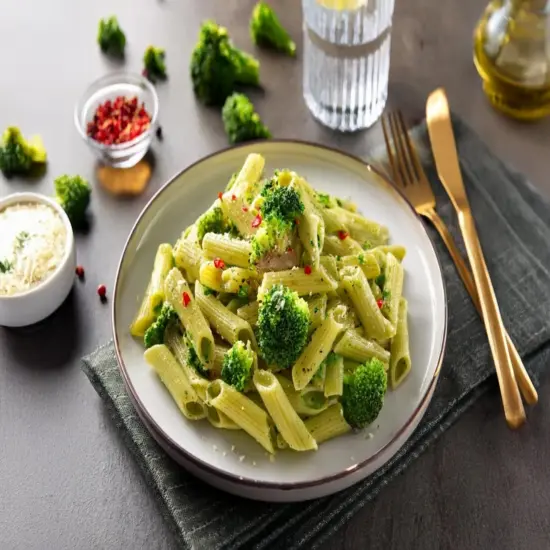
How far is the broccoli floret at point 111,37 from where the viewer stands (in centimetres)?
297

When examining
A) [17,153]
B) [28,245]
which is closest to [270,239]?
[28,245]

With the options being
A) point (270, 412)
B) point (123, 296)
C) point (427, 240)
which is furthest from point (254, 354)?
point (427, 240)

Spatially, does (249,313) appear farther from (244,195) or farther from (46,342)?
(46,342)

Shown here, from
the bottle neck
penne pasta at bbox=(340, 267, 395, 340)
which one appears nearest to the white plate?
penne pasta at bbox=(340, 267, 395, 340)

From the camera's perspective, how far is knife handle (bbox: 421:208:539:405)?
2178 millimetres

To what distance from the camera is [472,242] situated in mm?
2377

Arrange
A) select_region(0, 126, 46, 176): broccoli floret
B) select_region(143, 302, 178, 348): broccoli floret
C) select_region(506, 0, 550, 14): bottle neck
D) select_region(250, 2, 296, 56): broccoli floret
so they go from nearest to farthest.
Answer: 1. select_region(143, 302, 178, 348): broccoli floret
2. select_region(506, 0, 550, 14): bottle neck
3. select_region(0, 126, 46, 176): broccoli floret
4. select_region(250, 2, 296, 56): broccoli floret

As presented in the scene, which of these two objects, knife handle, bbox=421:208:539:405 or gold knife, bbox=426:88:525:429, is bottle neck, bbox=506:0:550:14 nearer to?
gold knife, bbox=426:88:525:429

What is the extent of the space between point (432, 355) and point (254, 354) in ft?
1.56

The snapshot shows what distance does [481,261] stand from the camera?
7.63ft

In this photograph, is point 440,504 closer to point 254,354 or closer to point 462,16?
point 254,354

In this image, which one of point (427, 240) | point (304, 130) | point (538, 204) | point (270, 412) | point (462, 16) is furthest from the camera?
point (462, 16)

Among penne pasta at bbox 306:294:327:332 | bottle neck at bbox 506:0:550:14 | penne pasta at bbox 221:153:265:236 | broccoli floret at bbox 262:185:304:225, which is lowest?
penne pasta at bbox 306:294:327:332

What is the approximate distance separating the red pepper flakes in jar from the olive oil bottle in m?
1.20
